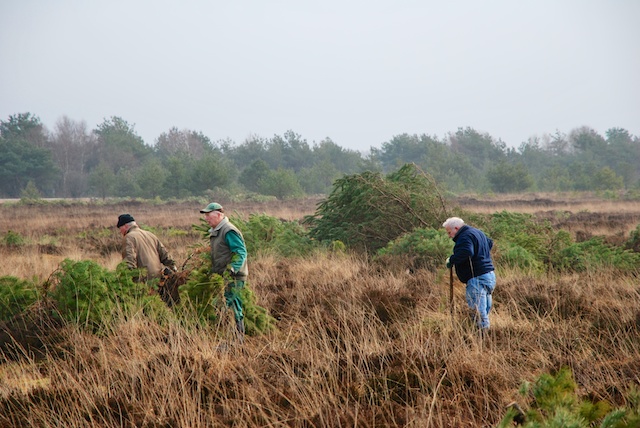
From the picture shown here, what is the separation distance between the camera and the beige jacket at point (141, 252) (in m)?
7.26

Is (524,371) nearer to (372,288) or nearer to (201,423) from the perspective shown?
(201,423)

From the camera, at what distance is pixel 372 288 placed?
26.5 feet

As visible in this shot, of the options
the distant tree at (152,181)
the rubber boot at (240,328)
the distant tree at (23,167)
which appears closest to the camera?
the rubber boot at (240,328)

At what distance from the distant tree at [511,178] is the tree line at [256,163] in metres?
0.09

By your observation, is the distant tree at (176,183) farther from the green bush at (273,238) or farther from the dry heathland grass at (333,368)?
the dry heathland grass at (333,368)

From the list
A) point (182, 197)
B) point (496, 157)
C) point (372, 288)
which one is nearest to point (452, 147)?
point (496, 157)

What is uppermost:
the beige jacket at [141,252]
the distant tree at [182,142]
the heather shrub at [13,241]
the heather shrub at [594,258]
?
the distant tree at [182,142]

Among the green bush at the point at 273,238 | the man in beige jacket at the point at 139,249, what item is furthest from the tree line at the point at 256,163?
the man in beige jacket at the point at 139,249

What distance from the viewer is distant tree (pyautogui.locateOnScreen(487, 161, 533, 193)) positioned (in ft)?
177

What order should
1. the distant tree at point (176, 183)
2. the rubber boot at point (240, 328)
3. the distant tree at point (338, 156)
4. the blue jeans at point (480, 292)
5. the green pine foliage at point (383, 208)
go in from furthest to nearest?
the distant tree at point (338, 156)
the distant tree at point (176, 183)
the green pine foliage at point (383, 208)
the blue jeans at point (480, 292)
the rubber boot at point (240, 328)

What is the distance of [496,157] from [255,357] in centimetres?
8988

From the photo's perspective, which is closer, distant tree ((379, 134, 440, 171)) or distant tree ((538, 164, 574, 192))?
distant tree ((538, 164, 574, 192))

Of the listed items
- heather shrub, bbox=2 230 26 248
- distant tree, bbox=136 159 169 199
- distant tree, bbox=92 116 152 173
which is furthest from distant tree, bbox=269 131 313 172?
heather shrub, bbox=2 230 26 248

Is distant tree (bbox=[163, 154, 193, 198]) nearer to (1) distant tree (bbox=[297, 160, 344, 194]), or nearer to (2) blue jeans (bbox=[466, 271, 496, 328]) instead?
(1) distant tree (bbox=[297, 160, 344, 194])
